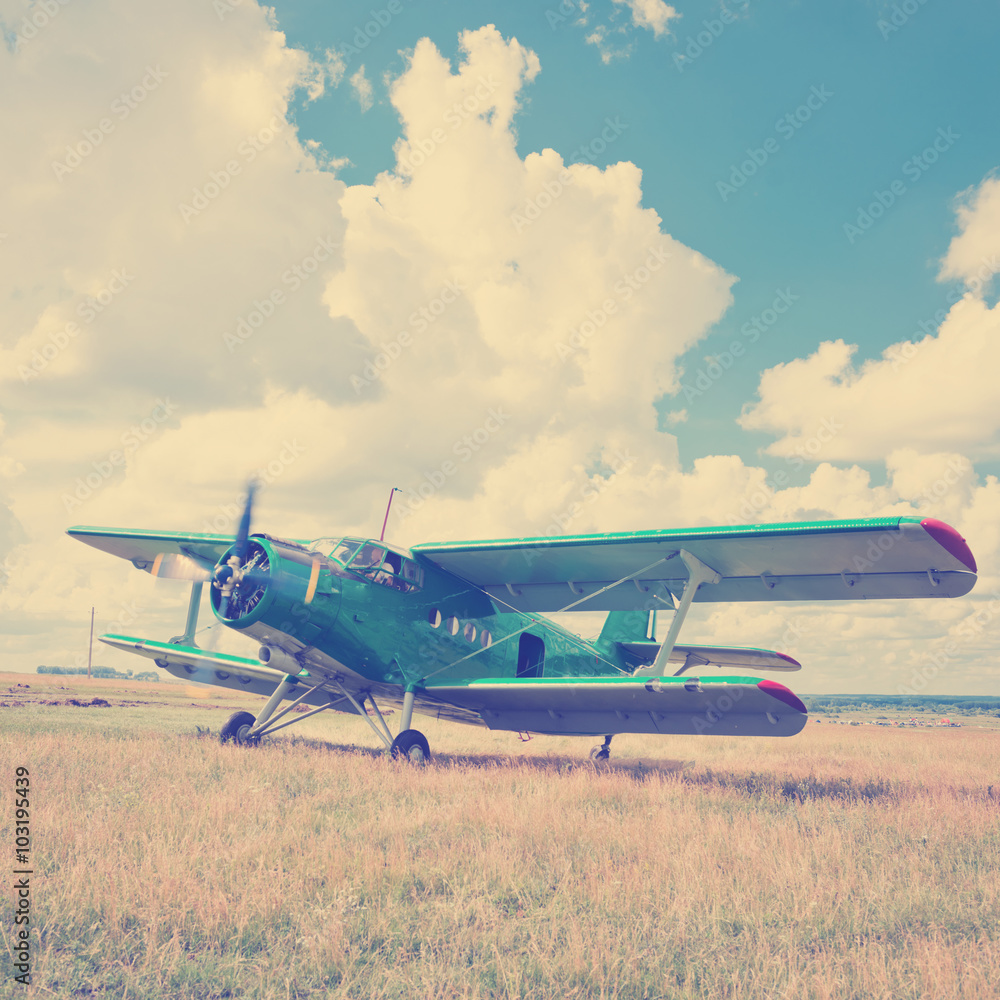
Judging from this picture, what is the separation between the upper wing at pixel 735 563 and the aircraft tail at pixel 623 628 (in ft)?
10.0

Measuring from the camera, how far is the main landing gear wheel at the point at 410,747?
10.8 meters

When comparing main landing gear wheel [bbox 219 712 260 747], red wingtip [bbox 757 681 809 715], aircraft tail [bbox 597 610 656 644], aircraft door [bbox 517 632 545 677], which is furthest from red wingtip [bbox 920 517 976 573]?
main landing gear wheel [bbox 219 712 260 747]

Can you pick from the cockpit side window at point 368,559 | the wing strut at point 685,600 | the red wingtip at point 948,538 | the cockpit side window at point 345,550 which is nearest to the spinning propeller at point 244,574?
the cockpit side window at point 345,550

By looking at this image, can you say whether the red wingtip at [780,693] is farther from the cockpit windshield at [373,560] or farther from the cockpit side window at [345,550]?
the cockpit side window at [345,550]

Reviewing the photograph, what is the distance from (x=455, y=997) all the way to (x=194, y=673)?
1347 cm

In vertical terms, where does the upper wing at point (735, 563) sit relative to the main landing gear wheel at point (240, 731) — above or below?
above

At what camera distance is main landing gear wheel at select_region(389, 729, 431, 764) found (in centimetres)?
1077

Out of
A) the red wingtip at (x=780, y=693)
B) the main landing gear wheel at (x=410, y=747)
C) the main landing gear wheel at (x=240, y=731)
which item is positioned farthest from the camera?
the main landing gear wheel at (x=240, y=731)

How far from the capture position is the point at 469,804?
7.29 m

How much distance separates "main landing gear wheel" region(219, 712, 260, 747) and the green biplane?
3cm

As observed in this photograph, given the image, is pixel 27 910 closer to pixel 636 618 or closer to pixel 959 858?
pixel 959 858

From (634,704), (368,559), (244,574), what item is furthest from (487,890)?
(368,559)

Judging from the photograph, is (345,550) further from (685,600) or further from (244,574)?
(685,600)

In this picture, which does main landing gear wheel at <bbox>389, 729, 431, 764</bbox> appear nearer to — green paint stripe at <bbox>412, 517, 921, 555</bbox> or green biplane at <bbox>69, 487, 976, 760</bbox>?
Result: green biplane at <bbox>69, 487, 976, 760</bbox>
